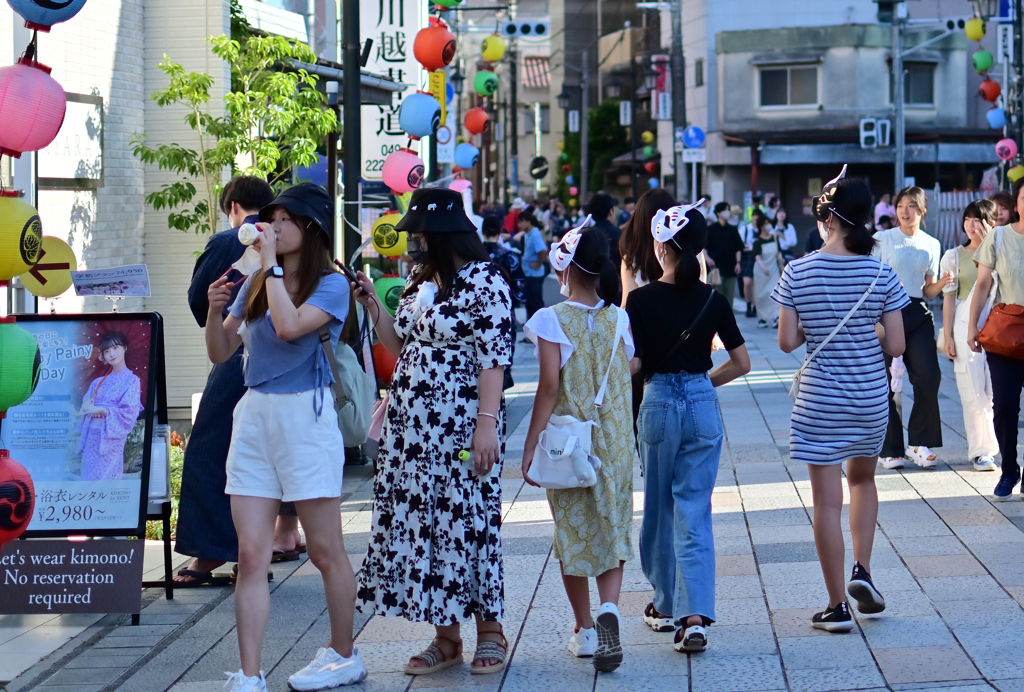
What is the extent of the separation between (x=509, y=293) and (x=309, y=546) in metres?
1.24

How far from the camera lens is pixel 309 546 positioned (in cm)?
478

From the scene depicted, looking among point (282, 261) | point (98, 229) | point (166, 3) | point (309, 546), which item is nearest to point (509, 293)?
point (282, 261)

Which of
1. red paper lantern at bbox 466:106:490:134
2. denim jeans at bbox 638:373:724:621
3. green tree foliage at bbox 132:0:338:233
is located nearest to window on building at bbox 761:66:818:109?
red paper lantern at bbox 466:106:490:134

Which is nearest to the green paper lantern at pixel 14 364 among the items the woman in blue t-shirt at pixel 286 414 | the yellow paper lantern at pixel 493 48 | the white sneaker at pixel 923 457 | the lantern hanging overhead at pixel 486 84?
the woman in blue t-shirt at pixel 286 414

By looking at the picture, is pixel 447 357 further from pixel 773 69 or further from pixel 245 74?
pixel 773 69

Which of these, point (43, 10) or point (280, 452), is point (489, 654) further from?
point (43, 10)

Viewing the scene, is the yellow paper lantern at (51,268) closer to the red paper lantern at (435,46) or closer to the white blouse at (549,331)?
the white blouse at (549,331)

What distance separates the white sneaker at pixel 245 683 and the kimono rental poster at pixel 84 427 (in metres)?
1.71

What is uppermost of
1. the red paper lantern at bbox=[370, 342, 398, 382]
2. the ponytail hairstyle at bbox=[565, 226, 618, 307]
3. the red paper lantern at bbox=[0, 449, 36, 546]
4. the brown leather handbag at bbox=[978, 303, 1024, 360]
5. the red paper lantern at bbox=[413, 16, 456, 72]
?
the red paper lantern at bbox=[413, 16, 456, 72]

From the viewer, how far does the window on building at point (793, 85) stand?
155 ft

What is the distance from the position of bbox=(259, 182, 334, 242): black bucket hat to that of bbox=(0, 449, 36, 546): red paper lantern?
52.3 inches

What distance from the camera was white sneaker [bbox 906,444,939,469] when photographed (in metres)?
8.91

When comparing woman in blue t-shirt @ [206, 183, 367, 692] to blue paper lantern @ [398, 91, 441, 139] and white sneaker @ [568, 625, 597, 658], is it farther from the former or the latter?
blue paper lantern @ [398, 91, 441, 139]

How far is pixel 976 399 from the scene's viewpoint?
28.9ft
